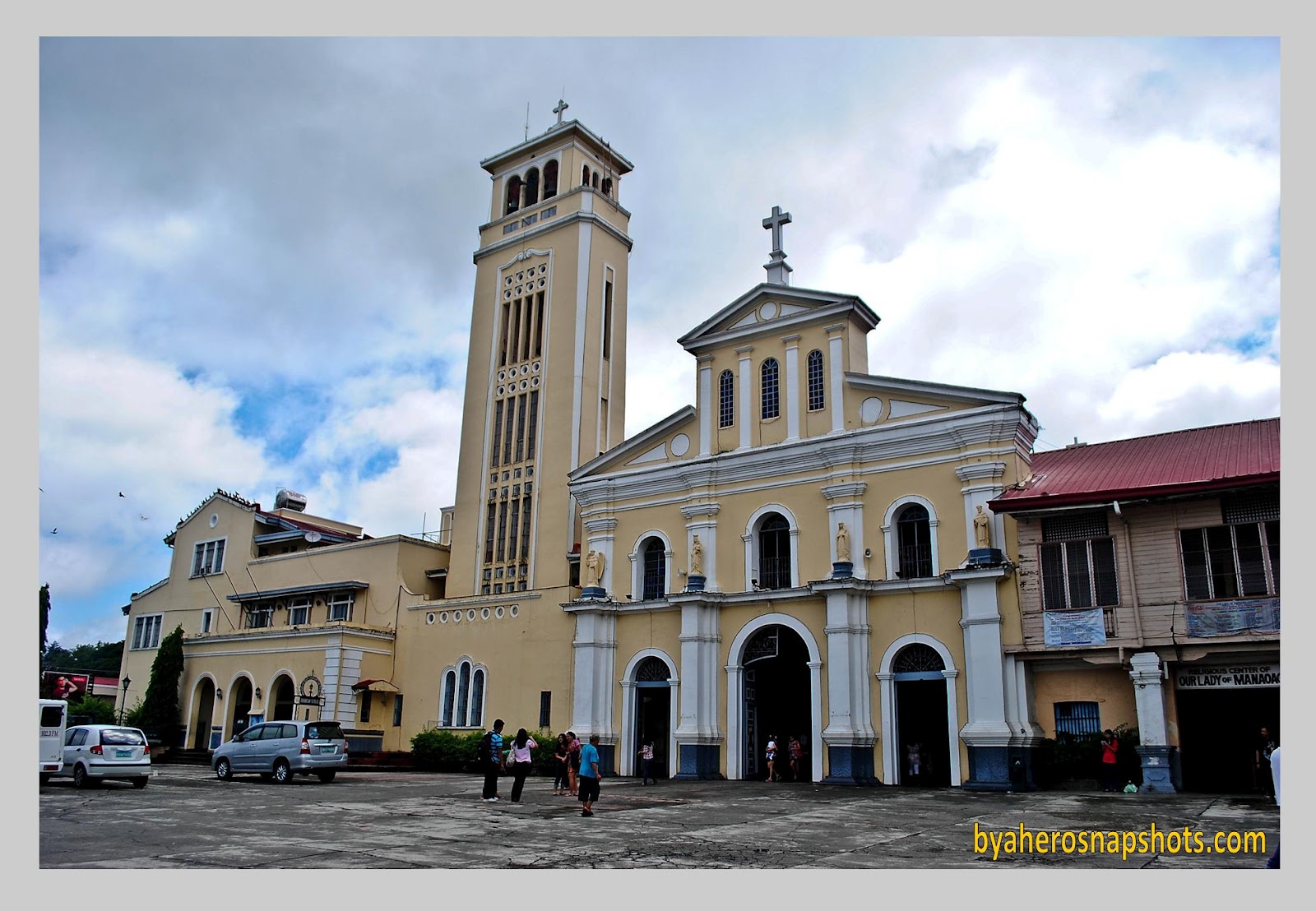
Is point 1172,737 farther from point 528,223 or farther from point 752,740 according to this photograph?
point 528,223

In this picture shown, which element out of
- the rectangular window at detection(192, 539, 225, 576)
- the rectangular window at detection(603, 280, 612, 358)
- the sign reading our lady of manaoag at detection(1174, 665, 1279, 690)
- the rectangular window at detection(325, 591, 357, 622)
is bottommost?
the sign reading our lady of manaoag at detection(1174, 665, 1279, 690)

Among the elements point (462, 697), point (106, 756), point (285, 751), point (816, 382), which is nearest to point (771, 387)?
point (816, 382)

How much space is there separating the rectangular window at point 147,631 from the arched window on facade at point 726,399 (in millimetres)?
27708

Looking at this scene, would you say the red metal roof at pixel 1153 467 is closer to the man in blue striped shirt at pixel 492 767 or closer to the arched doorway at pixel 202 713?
the man in blue striped shirt at pixel 492 767

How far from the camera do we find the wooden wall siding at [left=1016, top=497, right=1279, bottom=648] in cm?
2223

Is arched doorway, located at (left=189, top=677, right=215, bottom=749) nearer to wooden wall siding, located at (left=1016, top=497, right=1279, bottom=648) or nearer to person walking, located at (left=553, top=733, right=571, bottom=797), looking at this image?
person walking, located at (left=553, top=733, right=571, bottom=797)

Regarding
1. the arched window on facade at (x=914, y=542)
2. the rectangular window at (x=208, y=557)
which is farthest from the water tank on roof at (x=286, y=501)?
the arched window on facade at (x=914, y=542)

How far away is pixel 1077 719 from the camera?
2353cm

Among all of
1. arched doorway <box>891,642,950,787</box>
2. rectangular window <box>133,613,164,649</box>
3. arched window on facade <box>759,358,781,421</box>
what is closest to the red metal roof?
arched doorway <box>891,642,950,787</box>

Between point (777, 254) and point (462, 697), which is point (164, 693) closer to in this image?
point (462, 697)

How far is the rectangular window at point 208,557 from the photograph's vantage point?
141 ft

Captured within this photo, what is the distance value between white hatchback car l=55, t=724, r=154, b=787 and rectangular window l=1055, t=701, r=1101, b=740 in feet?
67.0

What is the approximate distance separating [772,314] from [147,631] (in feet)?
102

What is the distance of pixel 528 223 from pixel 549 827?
28082 mm
